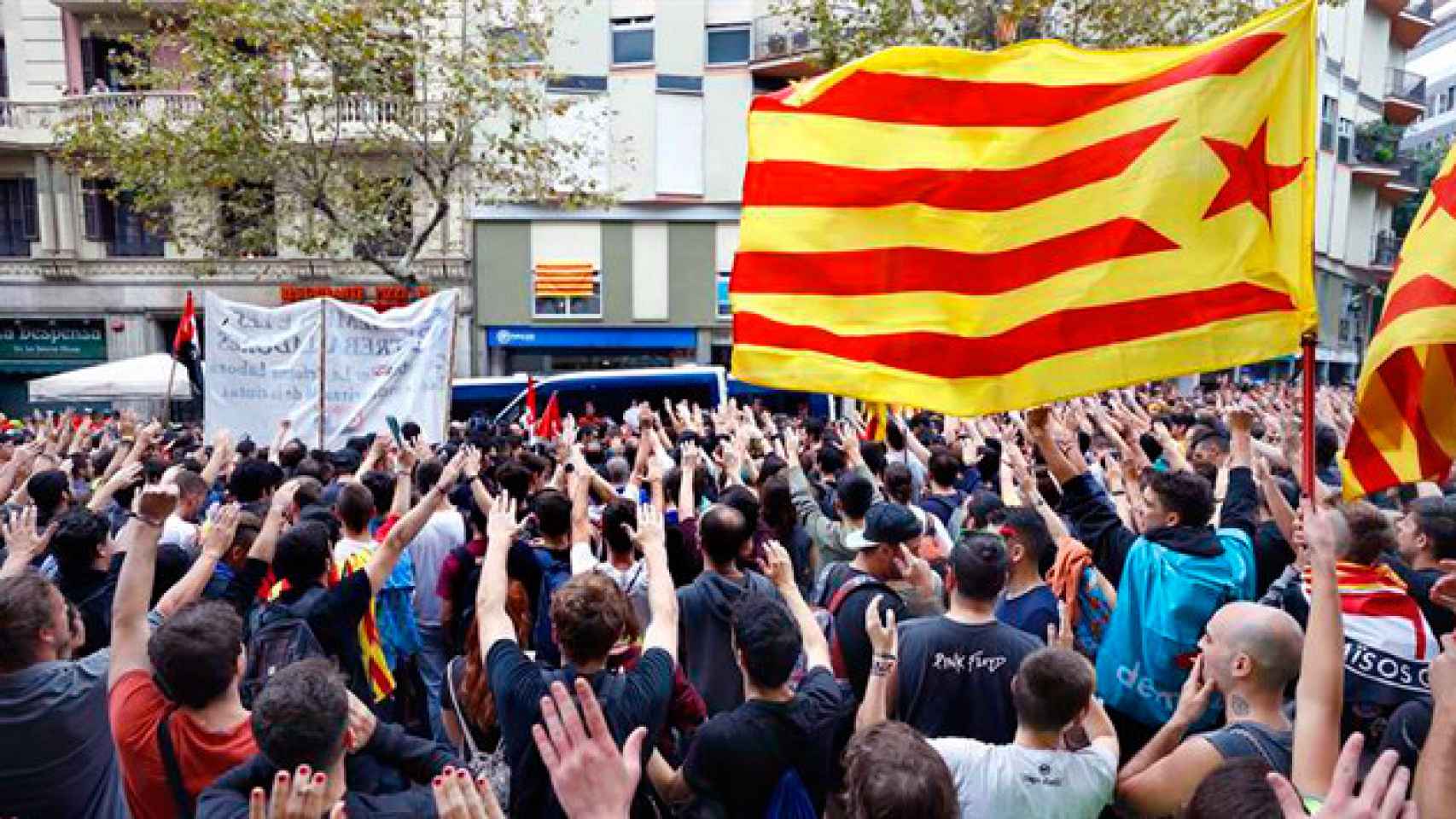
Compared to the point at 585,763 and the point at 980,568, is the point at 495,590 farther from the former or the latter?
the point at 980,568

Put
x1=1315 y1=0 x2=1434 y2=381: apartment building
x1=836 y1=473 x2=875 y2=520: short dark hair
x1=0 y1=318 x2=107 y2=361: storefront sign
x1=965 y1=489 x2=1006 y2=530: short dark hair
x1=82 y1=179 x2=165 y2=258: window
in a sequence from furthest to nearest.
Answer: x1=1315 y1=0 x2=1434 y2=381: apartment building
x1=0 y1=318 x2=107 y2=361: storefront sign
x1=82 y1=179 x2=165 y2=258: window
x1=836 y1=473 x2=875 y2=520: short dark hair
x1=965 y1=489 x2=1006 y2=530: short dark hair

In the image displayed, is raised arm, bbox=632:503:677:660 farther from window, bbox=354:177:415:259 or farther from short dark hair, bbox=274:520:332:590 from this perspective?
window, bbox=354:177:415:259

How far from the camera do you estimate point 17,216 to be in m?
25.1

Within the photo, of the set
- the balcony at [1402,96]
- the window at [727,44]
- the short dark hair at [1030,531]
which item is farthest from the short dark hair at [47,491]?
the balcony at [1402,96]

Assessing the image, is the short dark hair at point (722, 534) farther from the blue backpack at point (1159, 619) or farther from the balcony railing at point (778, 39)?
the balcony railing at point (778, 39)

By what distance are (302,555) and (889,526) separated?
2.46m

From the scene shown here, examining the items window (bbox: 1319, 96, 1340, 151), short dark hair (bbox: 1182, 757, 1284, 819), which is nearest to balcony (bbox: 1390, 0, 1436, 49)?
window (bbox: 1319, 96, 1340, 151)

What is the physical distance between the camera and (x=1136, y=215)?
364cm

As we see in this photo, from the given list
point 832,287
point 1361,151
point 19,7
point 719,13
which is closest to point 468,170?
point 719,13

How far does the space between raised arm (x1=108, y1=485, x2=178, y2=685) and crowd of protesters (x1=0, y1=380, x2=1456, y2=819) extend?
12 millimetres

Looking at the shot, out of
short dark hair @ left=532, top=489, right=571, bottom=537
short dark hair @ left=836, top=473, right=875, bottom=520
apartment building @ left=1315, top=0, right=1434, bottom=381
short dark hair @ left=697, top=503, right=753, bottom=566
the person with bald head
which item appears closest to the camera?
the person with bald head

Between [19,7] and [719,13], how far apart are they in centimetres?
1808

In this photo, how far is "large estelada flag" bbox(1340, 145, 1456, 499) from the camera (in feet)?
9.34

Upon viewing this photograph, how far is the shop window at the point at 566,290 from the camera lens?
26312mm
